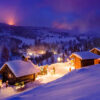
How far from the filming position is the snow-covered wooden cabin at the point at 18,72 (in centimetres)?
2131

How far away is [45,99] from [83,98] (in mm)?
2191

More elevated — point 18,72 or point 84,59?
point 84,59

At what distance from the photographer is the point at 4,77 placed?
2331 centimetres

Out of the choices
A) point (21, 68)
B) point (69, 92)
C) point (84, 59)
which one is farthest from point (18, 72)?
point (69, 92)

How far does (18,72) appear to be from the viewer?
21.3 metres

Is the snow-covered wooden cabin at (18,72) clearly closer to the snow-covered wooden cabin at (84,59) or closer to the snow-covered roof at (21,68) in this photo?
the snow-covered roof at (21,68)

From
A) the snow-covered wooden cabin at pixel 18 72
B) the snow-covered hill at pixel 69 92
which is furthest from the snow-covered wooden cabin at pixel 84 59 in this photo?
the snow-covered hill at pixel 69 92

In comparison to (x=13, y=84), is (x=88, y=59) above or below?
above

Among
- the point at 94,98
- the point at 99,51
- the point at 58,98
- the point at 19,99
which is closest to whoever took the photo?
the point at 94,98

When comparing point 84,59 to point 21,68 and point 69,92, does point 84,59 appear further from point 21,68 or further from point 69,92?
point 69,92

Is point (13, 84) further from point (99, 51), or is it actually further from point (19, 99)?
point (99, 51)

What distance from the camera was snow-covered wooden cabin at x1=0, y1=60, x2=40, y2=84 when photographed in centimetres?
2131

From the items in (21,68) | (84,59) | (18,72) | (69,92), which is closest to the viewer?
(69,92)

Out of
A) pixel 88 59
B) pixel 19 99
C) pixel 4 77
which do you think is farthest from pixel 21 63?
pixel 19 99
